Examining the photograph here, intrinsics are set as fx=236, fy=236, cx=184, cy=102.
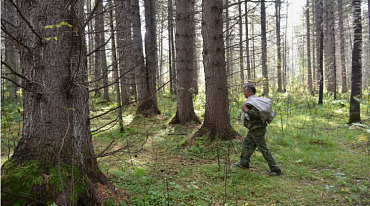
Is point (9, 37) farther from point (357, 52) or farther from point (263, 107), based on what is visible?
point (357, 52)

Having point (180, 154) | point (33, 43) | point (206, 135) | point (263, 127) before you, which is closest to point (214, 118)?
point (206, 135)

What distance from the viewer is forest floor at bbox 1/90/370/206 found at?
3.79m

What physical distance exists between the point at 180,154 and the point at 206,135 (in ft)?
2.93

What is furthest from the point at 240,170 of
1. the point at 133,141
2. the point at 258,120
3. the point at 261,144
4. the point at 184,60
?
the point at 184,60

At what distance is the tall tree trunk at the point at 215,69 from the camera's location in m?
6.33

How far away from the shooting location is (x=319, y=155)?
19.5ft

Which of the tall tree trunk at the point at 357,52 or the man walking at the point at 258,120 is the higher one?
the tall tree trunk at the point at 357,52

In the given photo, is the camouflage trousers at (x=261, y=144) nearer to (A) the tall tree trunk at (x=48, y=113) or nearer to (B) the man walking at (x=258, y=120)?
(B) the man walking at (x=258, y=120)

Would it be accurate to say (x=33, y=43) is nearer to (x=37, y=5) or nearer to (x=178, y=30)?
(x=37, y=5)

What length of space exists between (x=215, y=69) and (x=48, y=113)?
173 inches

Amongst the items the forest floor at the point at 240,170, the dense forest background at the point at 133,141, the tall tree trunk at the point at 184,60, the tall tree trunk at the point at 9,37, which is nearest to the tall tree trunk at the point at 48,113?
the dense forest background at the point at 133,141

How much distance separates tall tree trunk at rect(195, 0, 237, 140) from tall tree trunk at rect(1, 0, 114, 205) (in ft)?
12.8

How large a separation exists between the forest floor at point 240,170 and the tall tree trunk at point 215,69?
50cm

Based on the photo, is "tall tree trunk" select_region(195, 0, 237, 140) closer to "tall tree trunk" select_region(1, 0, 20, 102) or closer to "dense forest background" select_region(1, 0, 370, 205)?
"dense forest background" select_region(1, 0, 370, 205)
